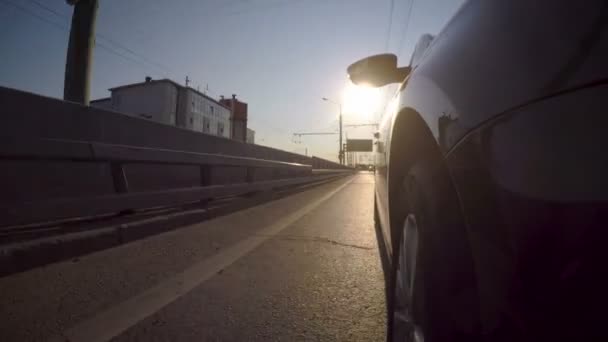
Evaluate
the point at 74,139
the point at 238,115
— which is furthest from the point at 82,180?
the point at 238,115

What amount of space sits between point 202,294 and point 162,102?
38.9m

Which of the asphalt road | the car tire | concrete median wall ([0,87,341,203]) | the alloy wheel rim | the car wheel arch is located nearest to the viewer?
the car tire

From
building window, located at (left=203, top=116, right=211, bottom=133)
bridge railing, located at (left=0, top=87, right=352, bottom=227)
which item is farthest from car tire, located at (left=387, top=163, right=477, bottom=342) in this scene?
building window, located at (left=203, top=116, right=211, bottom=133)

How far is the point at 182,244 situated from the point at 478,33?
2.86m

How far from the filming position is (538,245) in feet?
1.89

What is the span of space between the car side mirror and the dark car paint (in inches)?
38.1

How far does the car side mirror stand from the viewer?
70.5 inches

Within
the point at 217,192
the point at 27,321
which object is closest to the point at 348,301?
the point at 27,321

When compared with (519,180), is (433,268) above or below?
below

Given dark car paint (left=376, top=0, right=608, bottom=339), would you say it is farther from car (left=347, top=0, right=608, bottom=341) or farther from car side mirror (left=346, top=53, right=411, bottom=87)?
car side mirror (left=346, top=53, right=411, bottom=87)

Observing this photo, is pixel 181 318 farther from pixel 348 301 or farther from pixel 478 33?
pixel 478 33

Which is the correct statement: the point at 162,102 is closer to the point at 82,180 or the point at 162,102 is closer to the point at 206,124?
the point at 206,124

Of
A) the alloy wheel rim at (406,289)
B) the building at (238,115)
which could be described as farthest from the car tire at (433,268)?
the building at (238,115)

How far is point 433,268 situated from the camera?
0.94 metres
